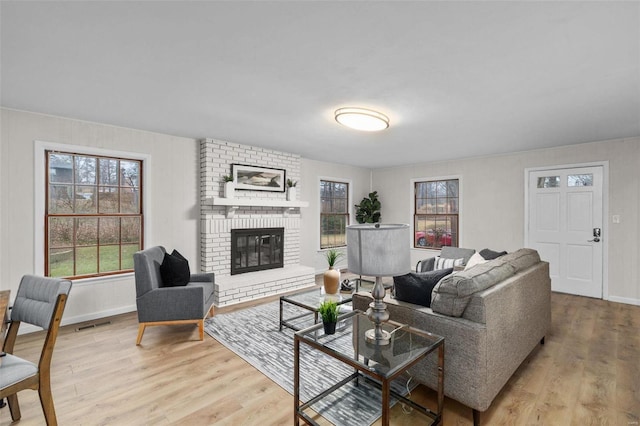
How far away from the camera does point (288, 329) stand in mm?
3301

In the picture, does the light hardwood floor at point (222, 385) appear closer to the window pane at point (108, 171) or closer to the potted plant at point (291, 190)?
the window pane at point (108, 171)

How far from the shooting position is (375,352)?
1.69 meters

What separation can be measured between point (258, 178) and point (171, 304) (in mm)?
2564

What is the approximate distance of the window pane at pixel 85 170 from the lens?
3.60m

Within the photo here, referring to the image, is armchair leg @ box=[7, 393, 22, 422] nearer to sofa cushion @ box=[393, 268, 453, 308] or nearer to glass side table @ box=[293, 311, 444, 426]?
glass side table @ box=[293, 311, 444, 426]

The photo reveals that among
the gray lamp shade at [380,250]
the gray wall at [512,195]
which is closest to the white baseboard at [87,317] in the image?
the gray lamp shade at [380,250]

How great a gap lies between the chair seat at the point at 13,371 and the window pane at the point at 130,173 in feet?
8.92

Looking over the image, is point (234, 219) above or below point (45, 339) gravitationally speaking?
above

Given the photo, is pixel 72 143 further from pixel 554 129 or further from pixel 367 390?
pixel 554 129

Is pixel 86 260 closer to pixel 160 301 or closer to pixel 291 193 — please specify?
pixel 160 301

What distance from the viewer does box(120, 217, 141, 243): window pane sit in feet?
12.9

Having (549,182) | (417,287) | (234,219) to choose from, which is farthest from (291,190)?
(549,182)

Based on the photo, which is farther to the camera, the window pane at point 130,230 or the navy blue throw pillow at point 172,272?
the window pane at point 130,230

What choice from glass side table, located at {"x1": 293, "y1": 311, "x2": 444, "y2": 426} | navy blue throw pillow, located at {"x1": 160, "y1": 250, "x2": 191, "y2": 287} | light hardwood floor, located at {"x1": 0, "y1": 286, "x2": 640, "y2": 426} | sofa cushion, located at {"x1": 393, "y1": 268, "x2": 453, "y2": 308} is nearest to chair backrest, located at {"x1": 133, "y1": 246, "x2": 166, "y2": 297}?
navy blue throw pillow, located at {"x1": 160, "y1": 250, "x2": 191, "y2": 287}
